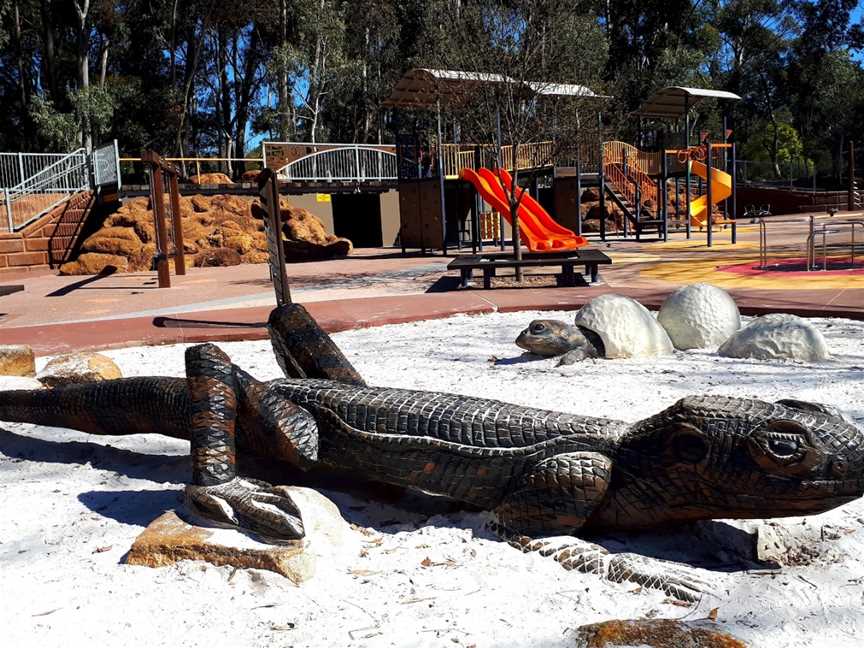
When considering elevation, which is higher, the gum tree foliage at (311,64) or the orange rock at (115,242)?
the gum tree foliage at (311,64)

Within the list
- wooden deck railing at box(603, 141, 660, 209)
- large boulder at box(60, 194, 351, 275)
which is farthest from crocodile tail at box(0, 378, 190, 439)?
wooden deck railing at box(603, 141, 660, 209)

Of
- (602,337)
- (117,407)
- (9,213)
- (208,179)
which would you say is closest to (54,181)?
(9,213)

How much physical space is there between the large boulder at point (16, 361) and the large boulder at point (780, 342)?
5.27m

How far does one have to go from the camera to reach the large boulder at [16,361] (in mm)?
5684

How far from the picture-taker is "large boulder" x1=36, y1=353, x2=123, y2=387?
5277 mm

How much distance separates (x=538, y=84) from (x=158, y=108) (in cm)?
2893

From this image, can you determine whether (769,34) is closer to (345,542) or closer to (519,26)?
(519,26)

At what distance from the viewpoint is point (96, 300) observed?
1252 cm

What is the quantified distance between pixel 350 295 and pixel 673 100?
15.7 metres

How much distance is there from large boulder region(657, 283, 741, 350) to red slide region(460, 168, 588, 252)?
873 centimetres

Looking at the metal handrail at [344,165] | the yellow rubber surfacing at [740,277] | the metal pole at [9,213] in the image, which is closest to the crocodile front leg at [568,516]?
the yellow rubber surfacing at [740,277]

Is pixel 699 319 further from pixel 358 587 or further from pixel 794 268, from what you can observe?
pixel 794 268

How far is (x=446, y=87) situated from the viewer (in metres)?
17.8

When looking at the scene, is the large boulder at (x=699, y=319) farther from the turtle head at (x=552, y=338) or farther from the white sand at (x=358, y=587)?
the white sand at (x=358, y=587)
